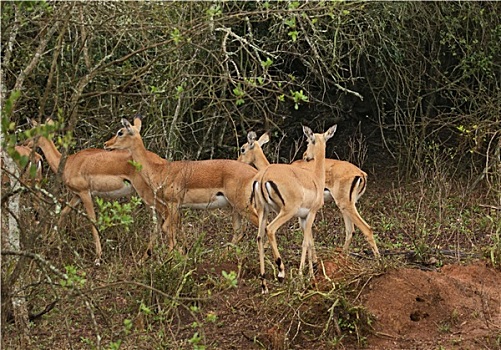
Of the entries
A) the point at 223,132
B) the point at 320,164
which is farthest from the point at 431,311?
the point at 223,132

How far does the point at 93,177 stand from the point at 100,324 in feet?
8.61

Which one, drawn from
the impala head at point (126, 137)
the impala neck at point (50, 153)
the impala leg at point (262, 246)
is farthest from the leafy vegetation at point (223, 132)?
the impala neck at point (50, 153)

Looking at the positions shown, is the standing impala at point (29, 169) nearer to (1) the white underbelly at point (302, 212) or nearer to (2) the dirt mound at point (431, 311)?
(1) the white underbelly at point (302, 212)

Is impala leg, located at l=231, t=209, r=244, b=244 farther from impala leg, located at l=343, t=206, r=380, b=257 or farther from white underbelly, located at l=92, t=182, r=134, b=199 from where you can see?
white underbelly, located at l=92, t=182, r=134, b=199

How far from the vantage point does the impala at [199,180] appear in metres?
7.94

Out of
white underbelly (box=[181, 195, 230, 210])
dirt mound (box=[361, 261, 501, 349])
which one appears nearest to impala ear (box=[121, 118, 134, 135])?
white underbelly (box=[181, 195, 230, 210])

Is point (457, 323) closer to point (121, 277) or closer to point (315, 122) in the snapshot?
point (121, 277)

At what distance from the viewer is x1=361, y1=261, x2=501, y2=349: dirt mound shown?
219 inches

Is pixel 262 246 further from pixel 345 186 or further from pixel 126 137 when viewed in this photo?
pixel 126 137

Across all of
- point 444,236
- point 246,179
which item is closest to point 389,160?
point 444,236

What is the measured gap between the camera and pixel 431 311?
584cm

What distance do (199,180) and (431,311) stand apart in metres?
2.80

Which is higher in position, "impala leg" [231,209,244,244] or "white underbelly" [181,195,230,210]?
"white underbelly" [181,195,230,210]

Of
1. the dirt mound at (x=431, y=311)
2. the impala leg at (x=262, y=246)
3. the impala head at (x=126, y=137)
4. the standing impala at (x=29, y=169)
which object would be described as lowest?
the dirt mound at (x=431, y=311)
